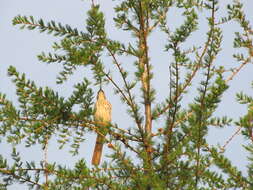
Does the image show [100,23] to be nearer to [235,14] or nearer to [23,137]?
[23,137]

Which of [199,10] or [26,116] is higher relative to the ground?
[199,10]

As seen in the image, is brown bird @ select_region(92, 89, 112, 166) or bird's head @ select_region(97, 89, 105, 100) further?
bird's head @ select_region(97, 89, 105, 100)

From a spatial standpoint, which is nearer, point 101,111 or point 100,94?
point 101,111

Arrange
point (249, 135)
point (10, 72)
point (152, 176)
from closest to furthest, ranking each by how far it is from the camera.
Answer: point (249, 135) < point (152, 176) < point (10, 72)

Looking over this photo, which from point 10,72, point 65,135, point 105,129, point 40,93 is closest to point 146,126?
point 105,129

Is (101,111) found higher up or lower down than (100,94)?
lower down

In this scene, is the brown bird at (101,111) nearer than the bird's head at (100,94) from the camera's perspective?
Yes

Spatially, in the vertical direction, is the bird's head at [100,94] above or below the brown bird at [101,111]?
above

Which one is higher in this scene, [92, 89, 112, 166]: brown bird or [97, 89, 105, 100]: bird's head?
[97, 89, 105, 100]: bird's head

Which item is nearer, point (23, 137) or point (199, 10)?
point (23, 137)

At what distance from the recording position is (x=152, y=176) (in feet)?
11.9

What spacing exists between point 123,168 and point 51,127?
0.78 m

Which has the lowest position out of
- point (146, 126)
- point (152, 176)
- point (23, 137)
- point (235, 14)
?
point (152, 176)

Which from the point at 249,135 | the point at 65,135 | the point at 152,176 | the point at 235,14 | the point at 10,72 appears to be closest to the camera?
the point at 249,135
